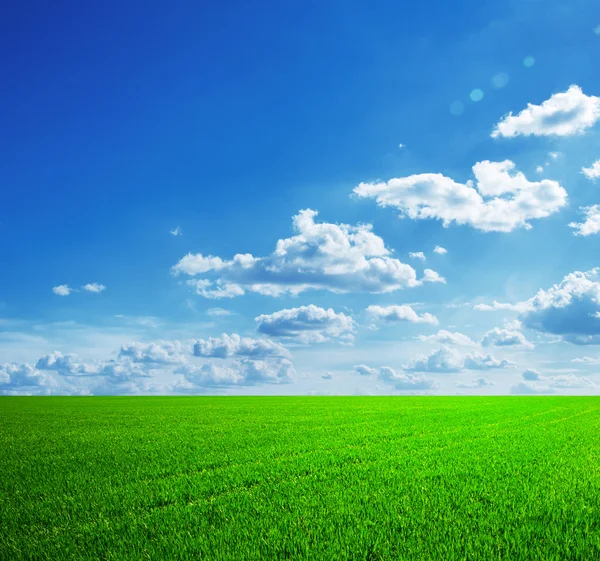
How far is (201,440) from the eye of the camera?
20594 millimetres

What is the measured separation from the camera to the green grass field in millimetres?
7691

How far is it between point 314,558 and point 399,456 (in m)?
9.08

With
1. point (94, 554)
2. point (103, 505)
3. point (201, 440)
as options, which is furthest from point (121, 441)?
point (94, 554)

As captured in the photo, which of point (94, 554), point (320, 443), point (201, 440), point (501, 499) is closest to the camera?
point (94, 554)

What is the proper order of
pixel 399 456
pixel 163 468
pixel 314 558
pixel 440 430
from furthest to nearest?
pixel 440 430
pixel 399 456
pixel 163 468
pixel 314 558

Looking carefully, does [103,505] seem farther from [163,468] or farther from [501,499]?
[501,499]

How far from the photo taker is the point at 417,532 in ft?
26.5

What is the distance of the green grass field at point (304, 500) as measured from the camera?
7691 mm

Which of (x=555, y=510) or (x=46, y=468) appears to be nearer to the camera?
(x=555, y=510)

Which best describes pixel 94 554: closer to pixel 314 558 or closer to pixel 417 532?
pixel 314 558

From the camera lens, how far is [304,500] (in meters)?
10.1

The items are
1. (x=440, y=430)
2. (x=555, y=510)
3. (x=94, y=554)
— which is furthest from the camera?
(x=440, y=430)

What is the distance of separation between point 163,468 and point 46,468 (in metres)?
3.73

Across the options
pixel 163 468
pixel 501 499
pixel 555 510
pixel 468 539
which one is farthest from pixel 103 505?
pixel 555 510
